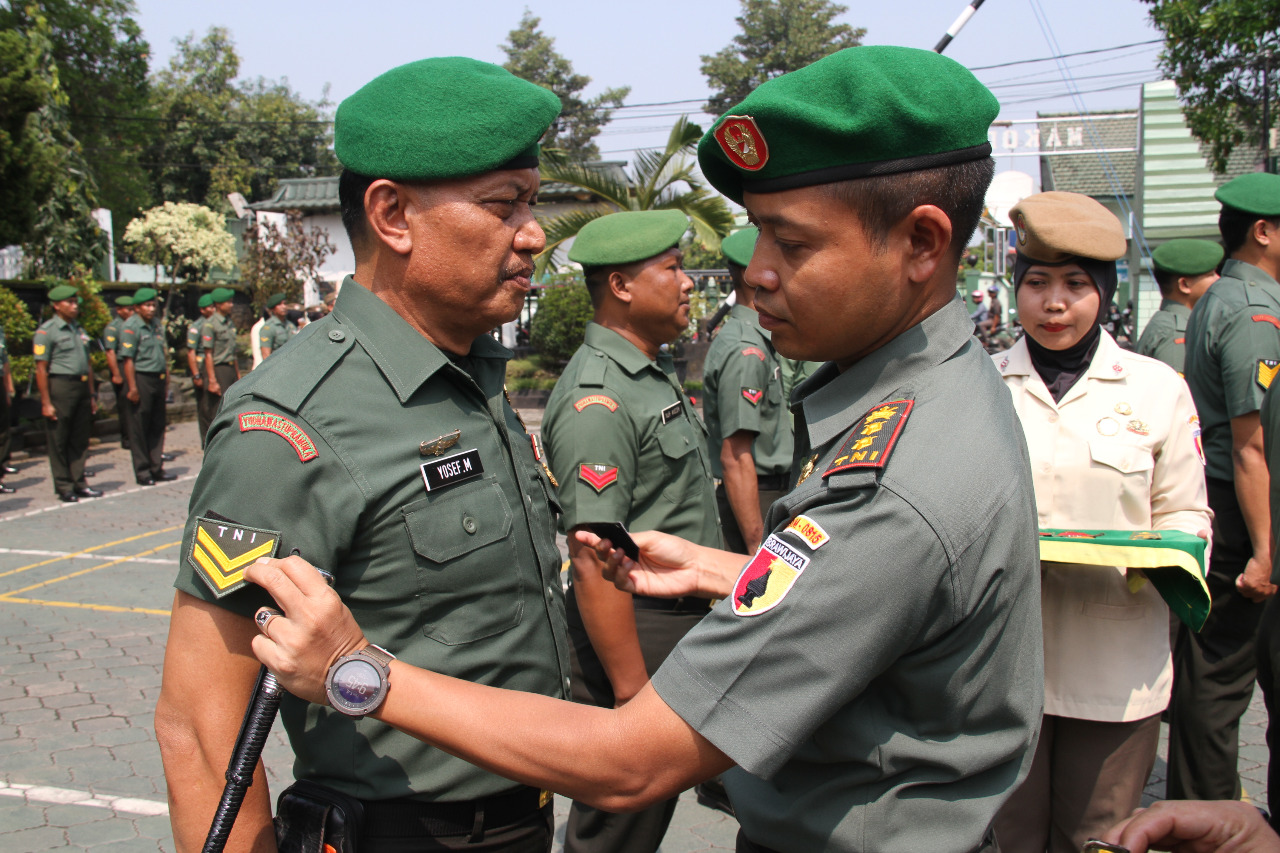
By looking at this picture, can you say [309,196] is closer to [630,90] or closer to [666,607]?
[630,90]

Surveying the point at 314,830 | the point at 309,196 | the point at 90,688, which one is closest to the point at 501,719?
the point at 314,830

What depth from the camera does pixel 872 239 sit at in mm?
1402

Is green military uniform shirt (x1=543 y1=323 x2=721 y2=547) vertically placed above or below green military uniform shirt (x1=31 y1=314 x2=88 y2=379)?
above

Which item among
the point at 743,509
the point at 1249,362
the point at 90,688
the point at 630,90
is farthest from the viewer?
the point at 630,90

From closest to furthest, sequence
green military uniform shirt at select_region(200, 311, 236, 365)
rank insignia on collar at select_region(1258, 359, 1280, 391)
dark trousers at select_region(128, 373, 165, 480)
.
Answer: rank insignia on collar at select_region(1258, 359, 1280, 391), dark trousers at select_region(128, 373, 165, 480), green military uniform shirt at select_region(200, 311, 236, 365)

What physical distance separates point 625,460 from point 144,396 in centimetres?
999

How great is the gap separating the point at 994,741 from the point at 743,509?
3.15 metres

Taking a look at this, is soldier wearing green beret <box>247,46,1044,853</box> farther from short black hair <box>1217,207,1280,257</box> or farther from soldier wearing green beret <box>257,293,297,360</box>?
soldier wearing green beret <box>257,293,297,360</box>

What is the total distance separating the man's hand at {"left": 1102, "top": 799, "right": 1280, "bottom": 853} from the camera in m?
1.58

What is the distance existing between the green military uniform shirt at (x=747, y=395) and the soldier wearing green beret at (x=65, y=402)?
8155 millimetres

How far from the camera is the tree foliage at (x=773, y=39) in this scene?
157 ft

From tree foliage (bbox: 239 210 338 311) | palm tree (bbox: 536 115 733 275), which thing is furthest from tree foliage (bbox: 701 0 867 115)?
palm tree (bbox: 536 115 733 275)

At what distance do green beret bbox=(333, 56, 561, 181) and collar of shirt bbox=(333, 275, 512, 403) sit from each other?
256 mm

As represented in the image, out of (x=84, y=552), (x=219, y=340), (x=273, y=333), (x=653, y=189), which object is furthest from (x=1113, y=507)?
(x=273, y=333)
